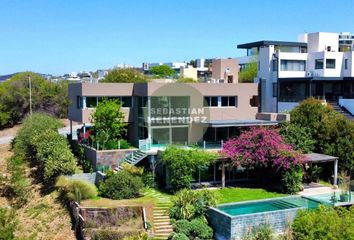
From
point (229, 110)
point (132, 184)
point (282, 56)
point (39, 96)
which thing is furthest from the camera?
point (39, 96)

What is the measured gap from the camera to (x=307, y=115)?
120 ft

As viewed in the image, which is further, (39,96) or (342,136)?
(39,96)

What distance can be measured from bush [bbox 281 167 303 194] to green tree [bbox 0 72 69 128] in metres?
47.2

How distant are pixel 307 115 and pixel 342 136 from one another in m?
3.54

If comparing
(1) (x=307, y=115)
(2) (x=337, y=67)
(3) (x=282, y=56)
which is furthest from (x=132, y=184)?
(2) (x=337, y=67)

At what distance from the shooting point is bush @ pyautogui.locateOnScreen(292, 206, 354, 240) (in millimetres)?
21617

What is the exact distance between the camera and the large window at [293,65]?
49281 millimetres

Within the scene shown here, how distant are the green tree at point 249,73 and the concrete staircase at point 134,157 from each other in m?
37.5

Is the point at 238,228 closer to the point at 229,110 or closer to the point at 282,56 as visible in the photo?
the point at 229,110

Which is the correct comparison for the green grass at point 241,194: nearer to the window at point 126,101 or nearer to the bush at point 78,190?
the bush at point 78,190

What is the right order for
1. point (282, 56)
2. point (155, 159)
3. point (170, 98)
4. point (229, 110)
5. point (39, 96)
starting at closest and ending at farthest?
point (155, 159), point (170, 98), point (229, 110), point (282, 56), point (39, 96)

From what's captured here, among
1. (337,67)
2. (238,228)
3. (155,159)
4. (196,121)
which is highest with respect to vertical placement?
(337,67)

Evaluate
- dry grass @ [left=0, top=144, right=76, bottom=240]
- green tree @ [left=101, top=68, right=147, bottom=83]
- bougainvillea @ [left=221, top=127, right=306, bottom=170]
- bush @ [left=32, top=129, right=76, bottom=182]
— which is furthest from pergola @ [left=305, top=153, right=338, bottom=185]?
green tree @ [left=101, top=68, right=147, bottom=83]

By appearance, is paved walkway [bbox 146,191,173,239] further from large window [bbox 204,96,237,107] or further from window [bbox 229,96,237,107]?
window [bbox 229,96,237,107]
